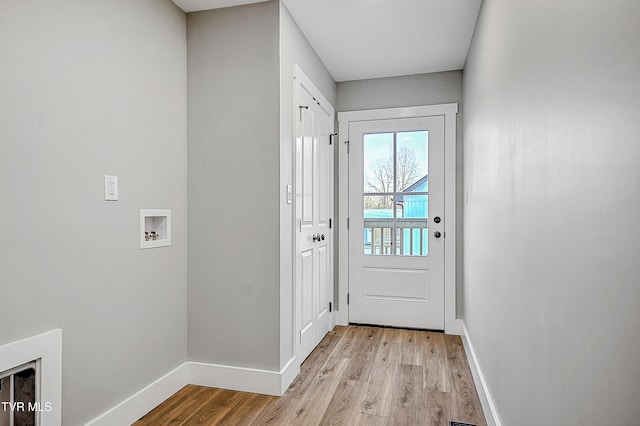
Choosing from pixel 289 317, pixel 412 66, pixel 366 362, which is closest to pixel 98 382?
pixel 289 317

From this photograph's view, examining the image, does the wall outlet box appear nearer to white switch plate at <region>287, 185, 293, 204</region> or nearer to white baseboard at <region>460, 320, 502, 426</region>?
white switch plate at <region>287, 185, 293, 204</region>

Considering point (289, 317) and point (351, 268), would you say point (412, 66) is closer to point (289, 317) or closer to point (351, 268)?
point (351, 268)

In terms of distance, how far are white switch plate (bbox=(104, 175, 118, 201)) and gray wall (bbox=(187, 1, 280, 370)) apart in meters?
0.63

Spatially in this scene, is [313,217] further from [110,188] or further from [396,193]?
[110,188]

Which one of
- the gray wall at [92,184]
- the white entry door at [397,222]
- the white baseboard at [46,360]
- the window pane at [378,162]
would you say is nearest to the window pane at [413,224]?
the white entry door at [397,222]

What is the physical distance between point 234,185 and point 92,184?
0.85 meters

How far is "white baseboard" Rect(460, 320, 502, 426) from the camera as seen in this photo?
1936 millimetres

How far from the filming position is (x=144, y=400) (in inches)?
86.3

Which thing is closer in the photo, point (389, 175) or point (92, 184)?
→ point (92, 184)

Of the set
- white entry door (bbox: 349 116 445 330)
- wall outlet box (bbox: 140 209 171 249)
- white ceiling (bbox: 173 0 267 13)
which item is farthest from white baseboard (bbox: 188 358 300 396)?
white ceiling (bbox: 173 0 267 13)

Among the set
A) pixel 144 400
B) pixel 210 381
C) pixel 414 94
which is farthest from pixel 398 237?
pixel 144 400

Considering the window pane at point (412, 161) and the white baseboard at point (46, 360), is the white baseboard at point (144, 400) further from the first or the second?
the window pane at point (412, 161)

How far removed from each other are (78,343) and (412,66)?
3.30 metres

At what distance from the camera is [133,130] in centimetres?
214
